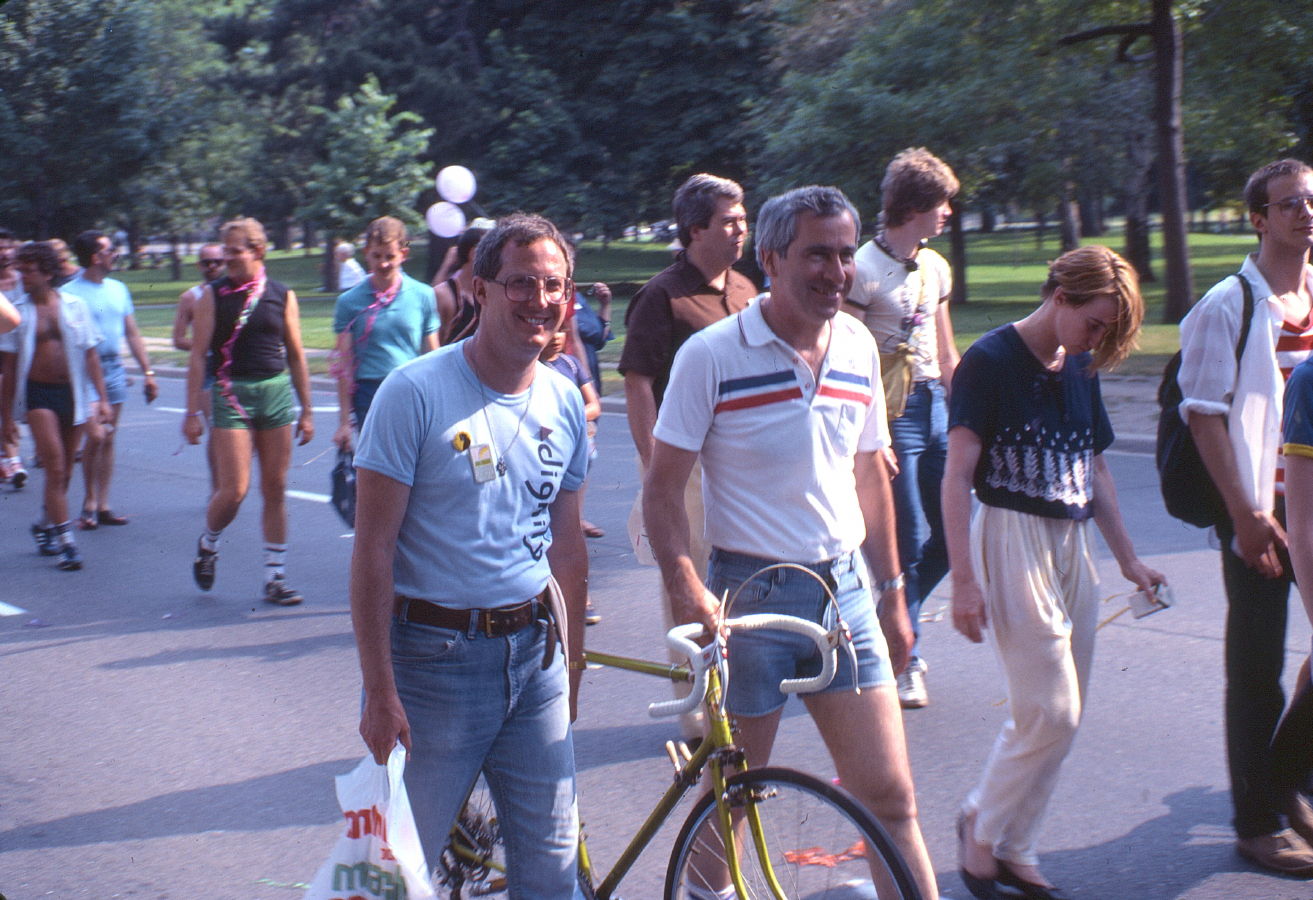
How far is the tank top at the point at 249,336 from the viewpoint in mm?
7699

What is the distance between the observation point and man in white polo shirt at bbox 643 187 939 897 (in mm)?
3350

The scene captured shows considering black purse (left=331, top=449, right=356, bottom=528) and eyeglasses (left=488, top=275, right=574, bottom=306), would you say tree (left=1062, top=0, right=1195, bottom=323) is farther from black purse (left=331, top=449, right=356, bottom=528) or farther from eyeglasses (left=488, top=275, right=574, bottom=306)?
eyeglasses (left=488, top=275, right=574, bottom=306)

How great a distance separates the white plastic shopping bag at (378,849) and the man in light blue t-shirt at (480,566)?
0.07 m

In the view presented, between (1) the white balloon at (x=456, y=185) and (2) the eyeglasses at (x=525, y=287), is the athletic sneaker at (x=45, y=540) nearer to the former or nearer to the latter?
(1) the white balloon at (x=456, y=185)

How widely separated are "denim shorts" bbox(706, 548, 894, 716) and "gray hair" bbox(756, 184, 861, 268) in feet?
2.33

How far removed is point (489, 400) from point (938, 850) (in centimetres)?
209

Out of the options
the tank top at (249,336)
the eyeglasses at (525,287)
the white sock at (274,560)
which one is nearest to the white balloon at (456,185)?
the tank top at (249,336)

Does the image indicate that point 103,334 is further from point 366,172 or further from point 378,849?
point 366,172

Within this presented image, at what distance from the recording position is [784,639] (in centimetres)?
341

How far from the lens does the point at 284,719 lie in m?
5.87

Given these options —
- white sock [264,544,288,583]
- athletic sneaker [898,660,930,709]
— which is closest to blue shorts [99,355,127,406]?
white sock [264,544,288,583]

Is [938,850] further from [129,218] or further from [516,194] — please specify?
[129,218]

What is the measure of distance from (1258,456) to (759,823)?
191 cm

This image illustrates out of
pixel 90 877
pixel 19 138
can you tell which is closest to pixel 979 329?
pixel 90 877
